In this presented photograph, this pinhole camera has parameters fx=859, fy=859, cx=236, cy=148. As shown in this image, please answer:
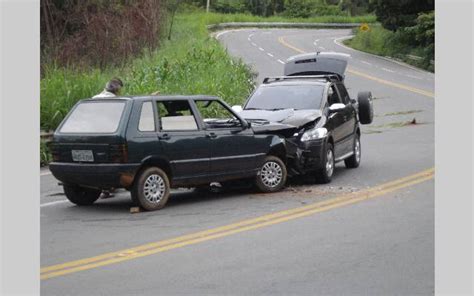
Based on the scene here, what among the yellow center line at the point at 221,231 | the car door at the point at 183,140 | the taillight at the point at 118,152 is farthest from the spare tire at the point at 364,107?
the taillight at the point at 118,152

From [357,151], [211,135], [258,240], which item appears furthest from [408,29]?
[258,240]

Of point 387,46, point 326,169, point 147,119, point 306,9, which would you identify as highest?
point 306,9

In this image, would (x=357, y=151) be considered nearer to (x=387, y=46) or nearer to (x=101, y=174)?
(x=101, y=174)

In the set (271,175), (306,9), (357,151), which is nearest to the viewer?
(271,175)

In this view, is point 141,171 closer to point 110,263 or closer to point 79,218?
point 79,218

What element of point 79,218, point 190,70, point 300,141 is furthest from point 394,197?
Result: point 190,70

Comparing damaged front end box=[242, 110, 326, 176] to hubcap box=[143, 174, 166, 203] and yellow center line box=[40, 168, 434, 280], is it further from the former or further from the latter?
hubcap box=[143, 174, 166, 203]

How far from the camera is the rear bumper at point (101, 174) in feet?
37.2

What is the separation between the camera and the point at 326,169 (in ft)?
47.3

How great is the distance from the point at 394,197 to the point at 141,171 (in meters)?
3.88

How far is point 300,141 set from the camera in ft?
46.4

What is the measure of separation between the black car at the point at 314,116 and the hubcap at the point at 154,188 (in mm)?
2825

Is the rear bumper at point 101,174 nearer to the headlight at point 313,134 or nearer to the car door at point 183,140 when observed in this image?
the car door at point 183,140

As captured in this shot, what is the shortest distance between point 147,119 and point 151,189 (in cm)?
97
